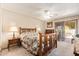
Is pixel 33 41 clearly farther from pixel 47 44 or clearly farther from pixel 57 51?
pixel 57 51

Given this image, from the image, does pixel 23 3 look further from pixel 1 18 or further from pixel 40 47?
pixel 40 47

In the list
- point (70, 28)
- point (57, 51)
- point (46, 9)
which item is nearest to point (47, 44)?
point (57, 51)

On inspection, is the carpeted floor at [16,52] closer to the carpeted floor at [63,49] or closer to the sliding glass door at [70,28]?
the carpeted floor at [63,49]

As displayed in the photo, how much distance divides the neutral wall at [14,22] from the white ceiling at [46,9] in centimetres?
9

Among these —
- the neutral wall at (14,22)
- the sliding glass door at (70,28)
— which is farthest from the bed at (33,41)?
the sliding glass door at (70,28)

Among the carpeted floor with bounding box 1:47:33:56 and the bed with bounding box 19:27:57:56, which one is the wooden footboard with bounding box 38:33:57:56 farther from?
the carpeted floor with bounding box 1:47:33:56

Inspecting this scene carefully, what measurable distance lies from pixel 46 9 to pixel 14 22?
69cm

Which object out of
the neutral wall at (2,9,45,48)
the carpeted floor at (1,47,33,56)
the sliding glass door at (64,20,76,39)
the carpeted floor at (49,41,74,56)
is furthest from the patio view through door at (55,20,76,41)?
the carpeted floor at (1,47,33,56)

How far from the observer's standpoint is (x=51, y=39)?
6.38ft

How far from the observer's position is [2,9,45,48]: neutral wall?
1.74 m

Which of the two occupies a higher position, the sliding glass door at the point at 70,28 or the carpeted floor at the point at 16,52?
the sliding glass door at the point at 70,28

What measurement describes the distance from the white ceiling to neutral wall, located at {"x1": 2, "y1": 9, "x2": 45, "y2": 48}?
0.28 ft

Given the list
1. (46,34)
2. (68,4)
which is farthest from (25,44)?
(68,4)

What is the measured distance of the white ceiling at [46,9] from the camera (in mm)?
1746
